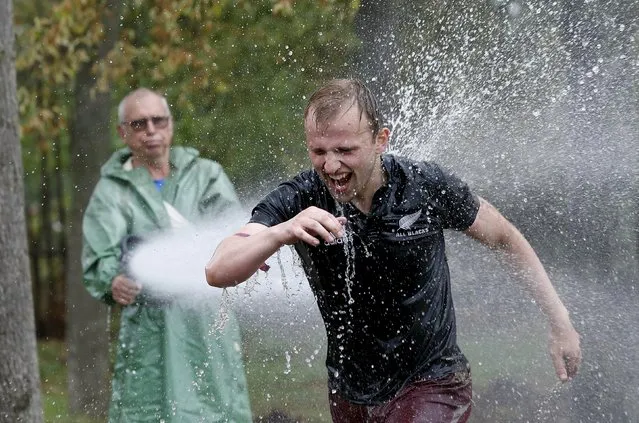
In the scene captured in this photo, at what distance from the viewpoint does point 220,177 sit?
5.65 meters

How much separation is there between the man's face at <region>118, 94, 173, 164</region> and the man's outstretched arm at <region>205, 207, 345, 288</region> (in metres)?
2.42

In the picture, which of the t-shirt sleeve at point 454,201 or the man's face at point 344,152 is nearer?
the man's face at point 344,152

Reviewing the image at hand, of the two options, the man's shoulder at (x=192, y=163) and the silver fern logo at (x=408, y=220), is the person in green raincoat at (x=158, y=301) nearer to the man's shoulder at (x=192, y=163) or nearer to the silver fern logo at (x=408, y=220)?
the man's shoulder at (x=192, y=163)

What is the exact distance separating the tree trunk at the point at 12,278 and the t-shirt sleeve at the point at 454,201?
2.65 meters

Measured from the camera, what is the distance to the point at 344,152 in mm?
3438

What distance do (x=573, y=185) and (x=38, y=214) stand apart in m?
11.5

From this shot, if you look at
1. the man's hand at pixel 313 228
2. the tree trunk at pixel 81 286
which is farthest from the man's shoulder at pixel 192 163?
the tree trunk at pixel 81 286

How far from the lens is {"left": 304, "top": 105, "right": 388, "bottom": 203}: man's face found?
11.2ft

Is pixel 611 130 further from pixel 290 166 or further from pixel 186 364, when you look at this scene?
pixel 186 364

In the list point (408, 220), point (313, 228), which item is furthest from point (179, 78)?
point (313, 228)

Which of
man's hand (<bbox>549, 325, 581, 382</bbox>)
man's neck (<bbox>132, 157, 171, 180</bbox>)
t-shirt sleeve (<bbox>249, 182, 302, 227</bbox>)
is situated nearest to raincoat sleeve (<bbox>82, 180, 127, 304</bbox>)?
man's neck (<bbox>132, 157, 171, 180</bbox>)

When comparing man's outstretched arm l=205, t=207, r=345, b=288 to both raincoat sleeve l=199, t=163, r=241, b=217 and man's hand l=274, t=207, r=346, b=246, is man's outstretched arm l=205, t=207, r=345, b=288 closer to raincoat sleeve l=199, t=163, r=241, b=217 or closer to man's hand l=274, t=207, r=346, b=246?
man's hand l=274, t=207, r=346, b=246

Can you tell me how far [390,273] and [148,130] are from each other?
8.08 ft

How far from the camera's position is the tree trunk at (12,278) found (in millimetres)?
5426
